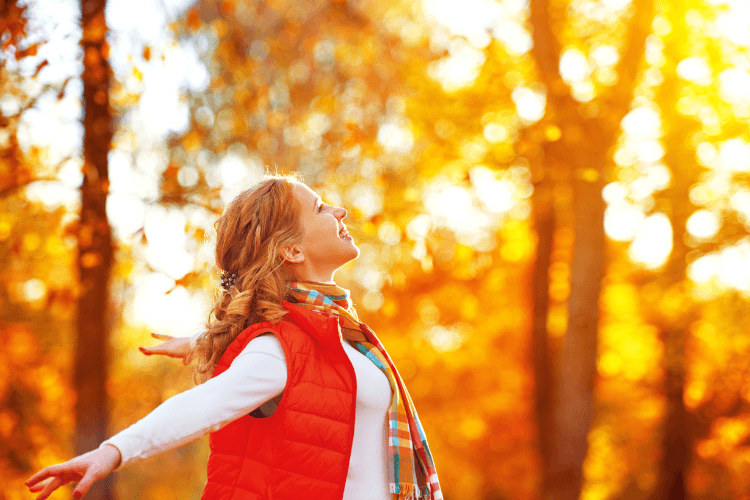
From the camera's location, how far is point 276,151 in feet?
26.4

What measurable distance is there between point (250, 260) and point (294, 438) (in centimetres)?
70

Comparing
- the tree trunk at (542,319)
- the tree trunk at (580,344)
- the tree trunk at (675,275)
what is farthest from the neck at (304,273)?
the tree trunk at (542,319)

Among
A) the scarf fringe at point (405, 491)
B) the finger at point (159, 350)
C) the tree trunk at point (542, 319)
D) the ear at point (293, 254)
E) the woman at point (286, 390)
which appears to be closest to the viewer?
the woman at point (286, 390)

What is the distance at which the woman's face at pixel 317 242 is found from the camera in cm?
238

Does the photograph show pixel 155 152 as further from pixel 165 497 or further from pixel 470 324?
pixel 165 497

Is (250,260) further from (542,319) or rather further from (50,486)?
(542,319)

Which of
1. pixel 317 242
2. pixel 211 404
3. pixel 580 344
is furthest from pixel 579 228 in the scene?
pixel 211 404

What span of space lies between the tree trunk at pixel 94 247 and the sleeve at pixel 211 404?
3.19m

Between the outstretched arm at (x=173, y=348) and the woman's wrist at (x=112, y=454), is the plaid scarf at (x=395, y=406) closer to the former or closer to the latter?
the outstretched arm at (x=173, y=348)

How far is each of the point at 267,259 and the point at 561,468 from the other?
6.01 metres

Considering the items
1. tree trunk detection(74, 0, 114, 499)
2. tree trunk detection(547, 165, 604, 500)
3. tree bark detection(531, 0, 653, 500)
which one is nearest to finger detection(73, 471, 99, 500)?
tree trunk detection(74, 0, 114, 499)

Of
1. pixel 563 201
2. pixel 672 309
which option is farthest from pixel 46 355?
pixel 672 309

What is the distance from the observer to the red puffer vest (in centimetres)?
185

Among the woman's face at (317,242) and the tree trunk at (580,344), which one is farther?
the tree trunk at (580,344)
